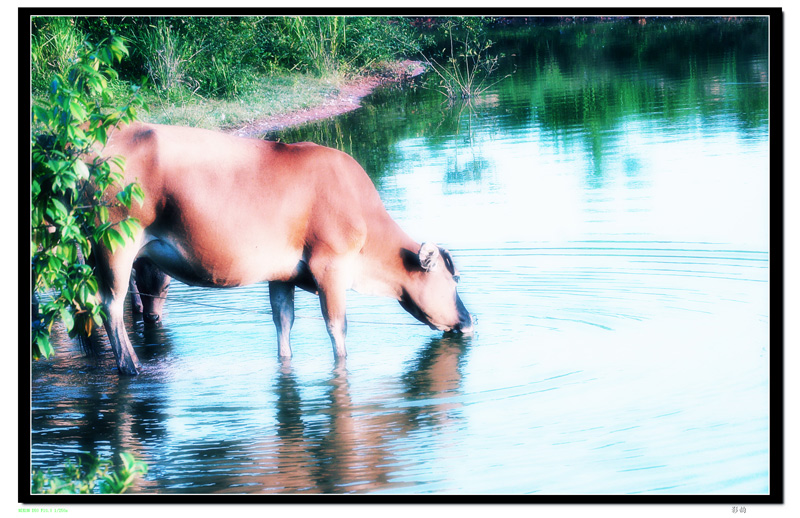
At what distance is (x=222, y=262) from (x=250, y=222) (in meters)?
0.30

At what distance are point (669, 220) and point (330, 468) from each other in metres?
5.58

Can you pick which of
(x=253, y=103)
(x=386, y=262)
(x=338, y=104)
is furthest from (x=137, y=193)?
(x=338, y=104)

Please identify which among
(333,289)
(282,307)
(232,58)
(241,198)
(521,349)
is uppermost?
(232,58)

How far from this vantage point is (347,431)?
6.04 metres

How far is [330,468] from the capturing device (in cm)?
553

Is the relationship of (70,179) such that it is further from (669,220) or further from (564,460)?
(669,220)

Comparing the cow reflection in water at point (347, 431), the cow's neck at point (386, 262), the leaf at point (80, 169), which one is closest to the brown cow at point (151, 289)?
the cow reflection in water at point (347, 431)

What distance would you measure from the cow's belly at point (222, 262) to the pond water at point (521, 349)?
2.25 ft

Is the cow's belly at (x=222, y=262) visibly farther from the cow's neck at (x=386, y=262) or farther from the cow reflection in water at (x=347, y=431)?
the cow reflection in water at (x=347, y=431)

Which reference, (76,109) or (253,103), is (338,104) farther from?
(76,109)

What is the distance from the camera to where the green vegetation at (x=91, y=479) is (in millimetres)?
5051

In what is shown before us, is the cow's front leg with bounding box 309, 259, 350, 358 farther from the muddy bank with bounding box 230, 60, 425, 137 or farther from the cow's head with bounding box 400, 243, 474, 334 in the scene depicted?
the muddy bank with bounding box 230, 60, 425, 137

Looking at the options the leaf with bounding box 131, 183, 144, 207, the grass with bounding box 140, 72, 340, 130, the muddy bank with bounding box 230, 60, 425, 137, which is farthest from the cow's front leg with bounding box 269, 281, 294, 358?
the muddy bank with bounding box 230, 60, 425, 137

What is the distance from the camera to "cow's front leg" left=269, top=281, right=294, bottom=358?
7.34m
